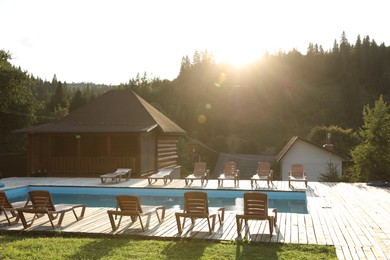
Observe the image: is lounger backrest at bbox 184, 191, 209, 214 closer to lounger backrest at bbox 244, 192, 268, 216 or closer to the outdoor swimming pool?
lounger backrest at bbox 244, 192, 268, 216

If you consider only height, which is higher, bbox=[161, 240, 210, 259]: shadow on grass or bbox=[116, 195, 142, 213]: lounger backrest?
bbox=[116, 195, 142, 213]: lounger backrest

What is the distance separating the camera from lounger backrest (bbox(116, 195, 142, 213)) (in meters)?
8.91

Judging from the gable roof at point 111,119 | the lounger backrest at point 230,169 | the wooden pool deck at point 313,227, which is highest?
the gable roof at point 111,119

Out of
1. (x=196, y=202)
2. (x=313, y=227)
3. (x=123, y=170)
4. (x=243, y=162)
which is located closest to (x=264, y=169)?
(x=123, y=170)

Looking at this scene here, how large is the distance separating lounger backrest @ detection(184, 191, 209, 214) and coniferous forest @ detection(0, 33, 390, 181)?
22.3 metres

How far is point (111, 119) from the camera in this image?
72.3 ft

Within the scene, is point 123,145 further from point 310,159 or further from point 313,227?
point 313,227

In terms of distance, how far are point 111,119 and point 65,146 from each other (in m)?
4.33

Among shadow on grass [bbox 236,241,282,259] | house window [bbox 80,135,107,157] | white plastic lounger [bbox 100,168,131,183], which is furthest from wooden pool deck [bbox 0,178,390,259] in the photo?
house window [bbox 80,135,107,157]

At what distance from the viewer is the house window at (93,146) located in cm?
2452

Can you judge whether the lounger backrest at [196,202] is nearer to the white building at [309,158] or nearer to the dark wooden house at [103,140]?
the dark wooden house at [103,140]

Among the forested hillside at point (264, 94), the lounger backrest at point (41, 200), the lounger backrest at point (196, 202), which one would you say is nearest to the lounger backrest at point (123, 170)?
the lounger backrest at point (41, 200)

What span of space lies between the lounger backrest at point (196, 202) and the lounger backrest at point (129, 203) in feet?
3.39

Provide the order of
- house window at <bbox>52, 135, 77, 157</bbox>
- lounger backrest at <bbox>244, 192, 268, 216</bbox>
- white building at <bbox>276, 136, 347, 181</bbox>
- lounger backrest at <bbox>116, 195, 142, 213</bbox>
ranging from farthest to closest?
1. house window at <bbox>52, 135, 77, 157</bbox>
2. white building at <bbox>276, 136, 347, 181</bbox>
3. lounger backrest at <bbox>116, 195, 142, 213</bbox>
4. lounger backrest at <bbox>244, 192, 268, 216</bbox>
